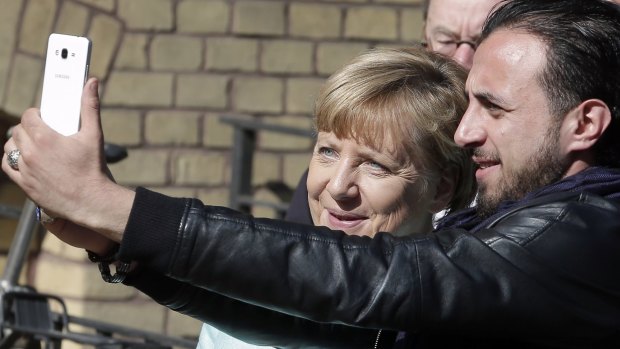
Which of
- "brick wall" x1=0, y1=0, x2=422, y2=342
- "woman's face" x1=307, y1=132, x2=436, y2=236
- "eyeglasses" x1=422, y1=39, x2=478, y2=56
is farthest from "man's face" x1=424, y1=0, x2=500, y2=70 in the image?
"brick wall" x1=0, y1=0, x2=422, y2=342

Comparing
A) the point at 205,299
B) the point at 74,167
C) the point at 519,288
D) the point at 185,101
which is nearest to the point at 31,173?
the point at 74,167

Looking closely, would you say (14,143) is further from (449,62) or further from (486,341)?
(449,62)

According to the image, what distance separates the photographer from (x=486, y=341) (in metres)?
2.00

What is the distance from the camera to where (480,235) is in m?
1.95

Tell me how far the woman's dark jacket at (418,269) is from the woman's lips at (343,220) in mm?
612

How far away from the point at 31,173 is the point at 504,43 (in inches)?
32.4

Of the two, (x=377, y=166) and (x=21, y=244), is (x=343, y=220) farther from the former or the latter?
(x=21, y=244)

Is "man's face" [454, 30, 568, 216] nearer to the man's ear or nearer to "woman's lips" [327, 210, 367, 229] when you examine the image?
the man's ear

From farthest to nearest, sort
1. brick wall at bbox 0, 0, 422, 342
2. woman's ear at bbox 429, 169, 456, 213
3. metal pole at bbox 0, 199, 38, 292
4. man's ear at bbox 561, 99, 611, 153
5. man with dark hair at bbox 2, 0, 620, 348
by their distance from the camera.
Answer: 1. brick wall at bbox 0, 0, 422, 342
2. metal pole at bbox 0, 199, 38, 292
3. woman's ear at bbox 429, 169, 456, 213
4. man's ear at bbox 561, 99, 611, 153
5. man with dark hair at bbox 2, 0, 620, 348

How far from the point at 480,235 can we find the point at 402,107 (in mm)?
643

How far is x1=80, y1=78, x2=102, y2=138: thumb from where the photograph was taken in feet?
5.95

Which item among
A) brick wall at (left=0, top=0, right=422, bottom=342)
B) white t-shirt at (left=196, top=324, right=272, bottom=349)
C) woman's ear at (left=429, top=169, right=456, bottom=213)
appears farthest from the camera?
brick wall at (left=0, top=0, right=422, bottom=342)

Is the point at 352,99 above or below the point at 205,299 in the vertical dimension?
above

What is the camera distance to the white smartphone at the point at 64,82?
5.95ft
